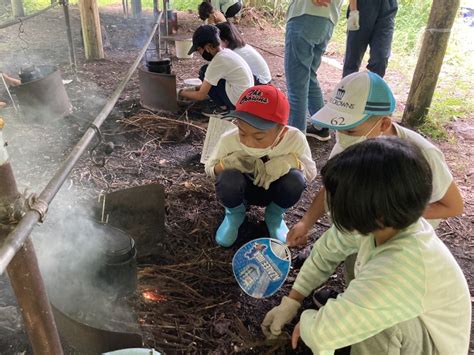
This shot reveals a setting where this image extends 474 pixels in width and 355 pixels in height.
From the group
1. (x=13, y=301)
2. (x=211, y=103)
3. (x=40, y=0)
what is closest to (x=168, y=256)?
(x=13, y=301)

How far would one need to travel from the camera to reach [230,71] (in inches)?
154

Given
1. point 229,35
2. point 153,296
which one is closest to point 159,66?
point 229,35

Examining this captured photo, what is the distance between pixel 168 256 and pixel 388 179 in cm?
161

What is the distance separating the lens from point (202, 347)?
6.44 ft

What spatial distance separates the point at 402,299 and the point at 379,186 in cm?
37

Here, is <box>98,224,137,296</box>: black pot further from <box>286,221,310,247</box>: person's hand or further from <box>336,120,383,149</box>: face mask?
<box>336,120,383,149</box>: face mask

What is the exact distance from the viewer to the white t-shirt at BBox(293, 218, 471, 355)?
1.29 m

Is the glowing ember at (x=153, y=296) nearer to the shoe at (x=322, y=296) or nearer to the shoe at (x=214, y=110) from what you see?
the shoe at (x=322, y=296)

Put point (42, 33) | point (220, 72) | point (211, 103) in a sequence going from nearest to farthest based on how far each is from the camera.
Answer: point (220, 72)
point (211, 103)
point (42, 33)

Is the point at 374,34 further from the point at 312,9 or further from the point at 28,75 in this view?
the point at 28,75

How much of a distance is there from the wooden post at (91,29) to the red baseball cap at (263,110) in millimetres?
4799

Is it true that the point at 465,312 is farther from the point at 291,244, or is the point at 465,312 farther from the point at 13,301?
the point at 13,301

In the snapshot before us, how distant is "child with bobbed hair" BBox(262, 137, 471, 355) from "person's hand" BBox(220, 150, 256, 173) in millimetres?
1226

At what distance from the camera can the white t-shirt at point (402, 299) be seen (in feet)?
4.24
